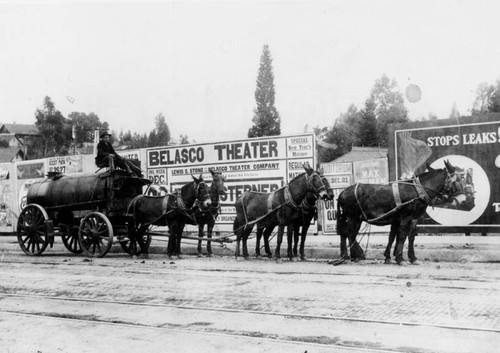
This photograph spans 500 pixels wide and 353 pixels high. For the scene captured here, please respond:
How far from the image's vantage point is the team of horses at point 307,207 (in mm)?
11930

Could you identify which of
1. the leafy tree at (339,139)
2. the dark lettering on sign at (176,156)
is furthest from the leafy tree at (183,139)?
the dark lettering on sign at (176,156)

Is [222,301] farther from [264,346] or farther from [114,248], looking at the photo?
[114,248]

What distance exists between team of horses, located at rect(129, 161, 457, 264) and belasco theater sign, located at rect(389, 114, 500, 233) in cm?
230

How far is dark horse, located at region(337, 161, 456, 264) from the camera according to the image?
1188 cm

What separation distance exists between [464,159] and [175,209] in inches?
284

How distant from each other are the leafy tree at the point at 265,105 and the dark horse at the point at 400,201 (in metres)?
66.6

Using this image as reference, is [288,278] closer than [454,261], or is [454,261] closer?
[288,278]

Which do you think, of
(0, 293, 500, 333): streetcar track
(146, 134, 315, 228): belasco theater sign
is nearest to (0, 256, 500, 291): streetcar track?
(0, 293, 500, 333): streetcar track

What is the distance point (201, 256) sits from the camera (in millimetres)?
15008

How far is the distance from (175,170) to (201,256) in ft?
16.9

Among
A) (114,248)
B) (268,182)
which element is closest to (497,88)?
(268,182)

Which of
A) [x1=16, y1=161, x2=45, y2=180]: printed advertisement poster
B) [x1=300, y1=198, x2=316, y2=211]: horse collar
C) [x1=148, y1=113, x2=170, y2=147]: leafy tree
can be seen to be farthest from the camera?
[x1=148, y1=113, x2=170, y2=147]: leafy tree

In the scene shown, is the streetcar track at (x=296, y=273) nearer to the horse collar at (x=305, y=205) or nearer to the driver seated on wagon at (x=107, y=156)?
the horse collar at (x=305, y=205)

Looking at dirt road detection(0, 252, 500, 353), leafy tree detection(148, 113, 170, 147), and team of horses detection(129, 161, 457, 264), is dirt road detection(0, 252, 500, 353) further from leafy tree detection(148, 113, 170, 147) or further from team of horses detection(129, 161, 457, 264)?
leafy tree detection(148, 113, 170, 147)
